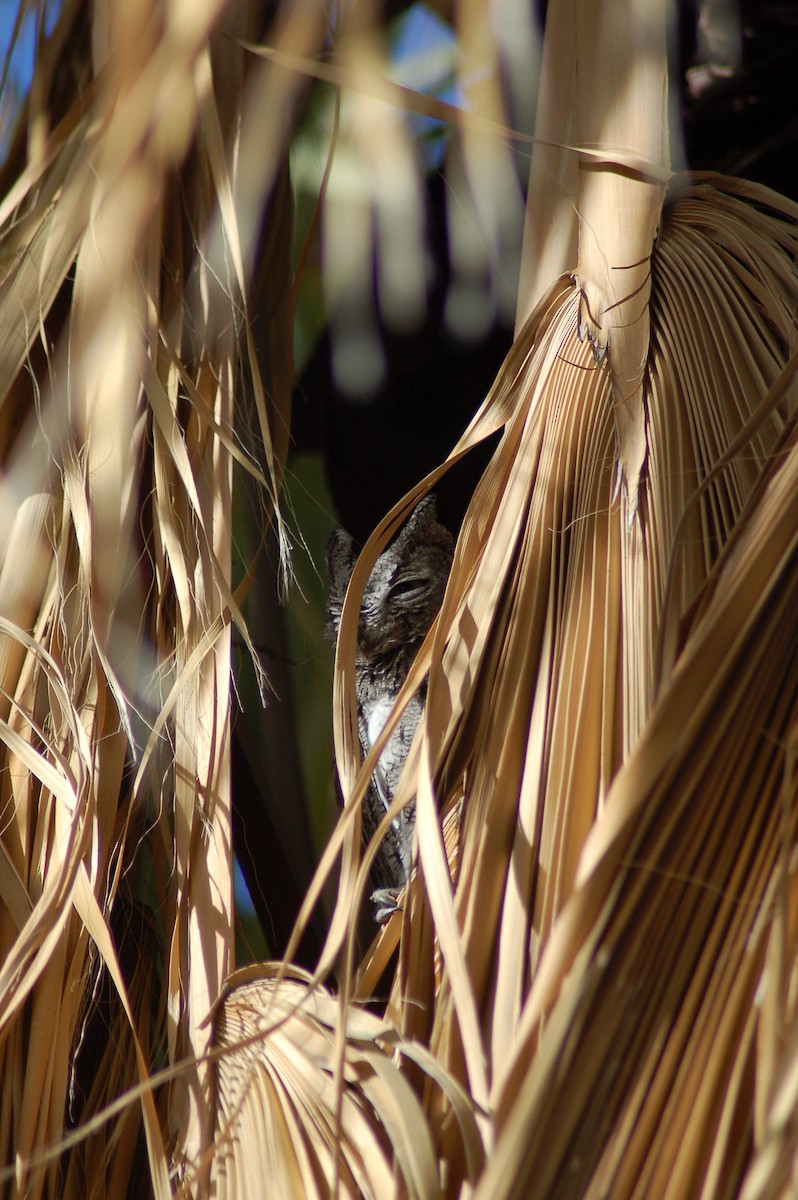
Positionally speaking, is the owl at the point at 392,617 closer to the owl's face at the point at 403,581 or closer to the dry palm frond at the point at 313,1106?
the owl's face at the point at 403,581

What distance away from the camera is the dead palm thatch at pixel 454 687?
0.81 ft

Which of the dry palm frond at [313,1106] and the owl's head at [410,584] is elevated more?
the owl's head at [410,584]

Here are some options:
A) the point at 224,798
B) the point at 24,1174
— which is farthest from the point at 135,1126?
the point at 224,798

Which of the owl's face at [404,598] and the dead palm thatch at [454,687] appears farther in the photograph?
the owl's face at [404,598]

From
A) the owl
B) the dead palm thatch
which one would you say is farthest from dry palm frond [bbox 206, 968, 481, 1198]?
the owl

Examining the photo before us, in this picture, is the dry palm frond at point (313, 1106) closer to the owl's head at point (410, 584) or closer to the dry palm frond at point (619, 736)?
the dry palm frond at point (619, 736)

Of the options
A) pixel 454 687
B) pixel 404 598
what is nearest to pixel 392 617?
pixel 404 598

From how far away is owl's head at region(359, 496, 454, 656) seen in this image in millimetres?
553

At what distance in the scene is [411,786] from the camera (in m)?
0.31

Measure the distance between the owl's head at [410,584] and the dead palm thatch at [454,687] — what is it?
117 mm

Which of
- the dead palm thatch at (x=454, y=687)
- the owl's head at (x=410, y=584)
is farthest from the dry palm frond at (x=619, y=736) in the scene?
the owl's head at (x=410, y=584)

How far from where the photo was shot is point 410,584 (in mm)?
568

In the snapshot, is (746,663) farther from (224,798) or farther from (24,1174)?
(24,1174)

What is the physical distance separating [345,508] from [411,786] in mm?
279
